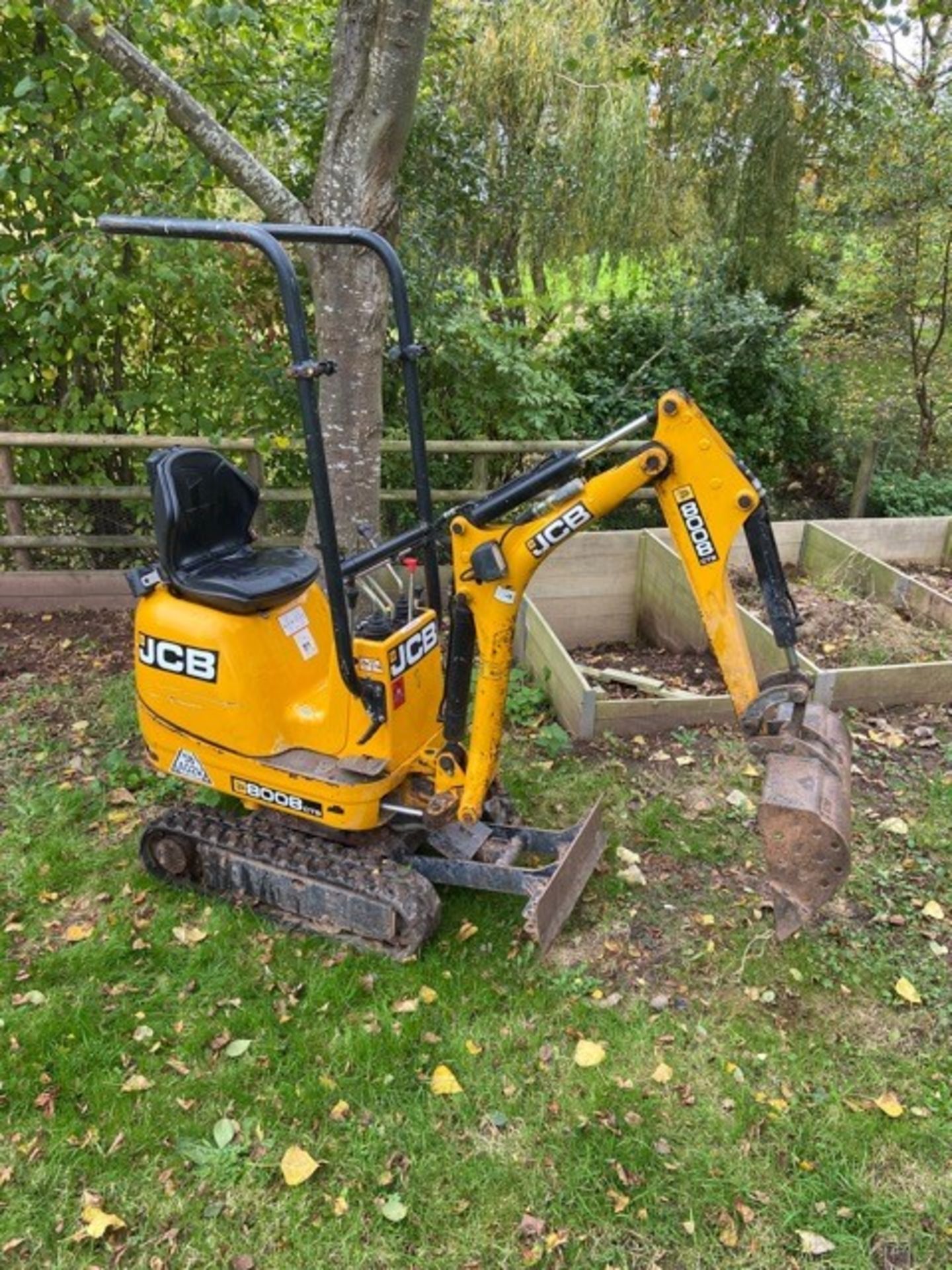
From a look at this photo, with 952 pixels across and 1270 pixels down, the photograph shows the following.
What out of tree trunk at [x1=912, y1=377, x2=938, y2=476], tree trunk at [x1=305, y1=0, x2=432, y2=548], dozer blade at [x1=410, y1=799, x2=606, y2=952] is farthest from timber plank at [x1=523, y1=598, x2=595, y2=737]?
tree trunk at [x1=912, y1=377, x2=938, y2=476]

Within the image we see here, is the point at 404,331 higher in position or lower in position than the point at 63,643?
higher

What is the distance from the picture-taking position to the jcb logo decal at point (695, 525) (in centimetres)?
261

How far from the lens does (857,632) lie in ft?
17.1

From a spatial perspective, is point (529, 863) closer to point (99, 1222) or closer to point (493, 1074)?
point (493, 1074)

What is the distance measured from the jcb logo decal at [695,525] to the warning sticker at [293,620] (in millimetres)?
1430

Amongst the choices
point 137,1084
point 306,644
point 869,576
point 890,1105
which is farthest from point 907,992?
point 869,576

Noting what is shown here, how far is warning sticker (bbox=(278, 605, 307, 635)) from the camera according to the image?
3.22 m

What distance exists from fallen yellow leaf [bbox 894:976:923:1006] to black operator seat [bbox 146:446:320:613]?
2.52 metres

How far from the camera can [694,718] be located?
178 inches

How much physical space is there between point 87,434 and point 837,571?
4.89m

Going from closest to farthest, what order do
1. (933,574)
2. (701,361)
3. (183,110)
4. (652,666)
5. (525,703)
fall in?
(183,110) → (525,703) → (652,666) → (933,574) → (701,361)

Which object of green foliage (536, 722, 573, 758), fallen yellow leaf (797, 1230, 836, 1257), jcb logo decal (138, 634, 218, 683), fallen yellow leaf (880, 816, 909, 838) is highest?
jcb logo decal (138, 634, 218, 683)

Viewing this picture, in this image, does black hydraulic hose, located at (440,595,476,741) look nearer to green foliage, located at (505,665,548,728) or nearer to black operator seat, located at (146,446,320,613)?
black operator seat, located at (146,446,320,613)

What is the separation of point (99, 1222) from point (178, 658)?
1.70 metres
